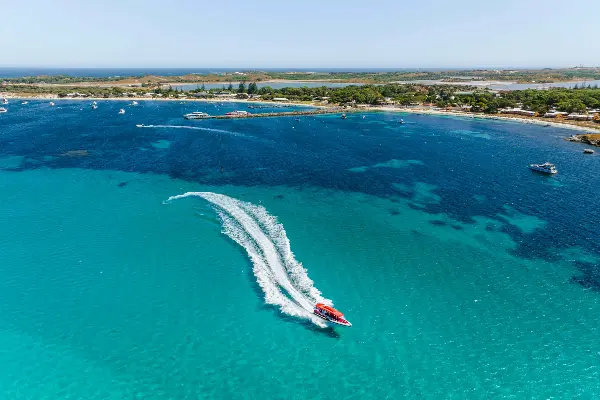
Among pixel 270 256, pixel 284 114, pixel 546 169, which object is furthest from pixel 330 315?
pixel 284 114

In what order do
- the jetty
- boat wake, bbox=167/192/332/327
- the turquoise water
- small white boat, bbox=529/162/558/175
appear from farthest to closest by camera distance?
1. the jetty
2. small white boat, bbox=529/162/558/175
3. boat wake, bbox=167/192/332/327
4. the turquoise water

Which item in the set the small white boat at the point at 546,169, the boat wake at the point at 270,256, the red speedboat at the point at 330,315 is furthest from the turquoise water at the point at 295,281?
the small white boat at the point at 546,169

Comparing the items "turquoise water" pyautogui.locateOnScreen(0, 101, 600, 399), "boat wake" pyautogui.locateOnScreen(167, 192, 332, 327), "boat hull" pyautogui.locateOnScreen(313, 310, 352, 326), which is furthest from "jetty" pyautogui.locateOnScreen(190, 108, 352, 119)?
"boat hull" pyautogui.locateOnScreen(313, 310, 352, 326)

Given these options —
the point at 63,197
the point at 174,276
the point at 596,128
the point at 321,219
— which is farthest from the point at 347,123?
the point at 174,276

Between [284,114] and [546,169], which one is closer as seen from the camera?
[546,169]

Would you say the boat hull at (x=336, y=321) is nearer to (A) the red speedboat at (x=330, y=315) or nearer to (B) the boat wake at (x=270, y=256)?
(A) the red speedboat at (x=330, y=315)

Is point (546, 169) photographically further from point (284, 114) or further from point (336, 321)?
point (284, 114)

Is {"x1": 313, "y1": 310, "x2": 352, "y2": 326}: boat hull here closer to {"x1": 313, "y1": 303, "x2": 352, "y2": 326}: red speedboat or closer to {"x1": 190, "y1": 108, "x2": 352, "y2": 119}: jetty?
{"x1": 313, "y1": 303, "x2": 352, "y2": 326}: red speedboat
